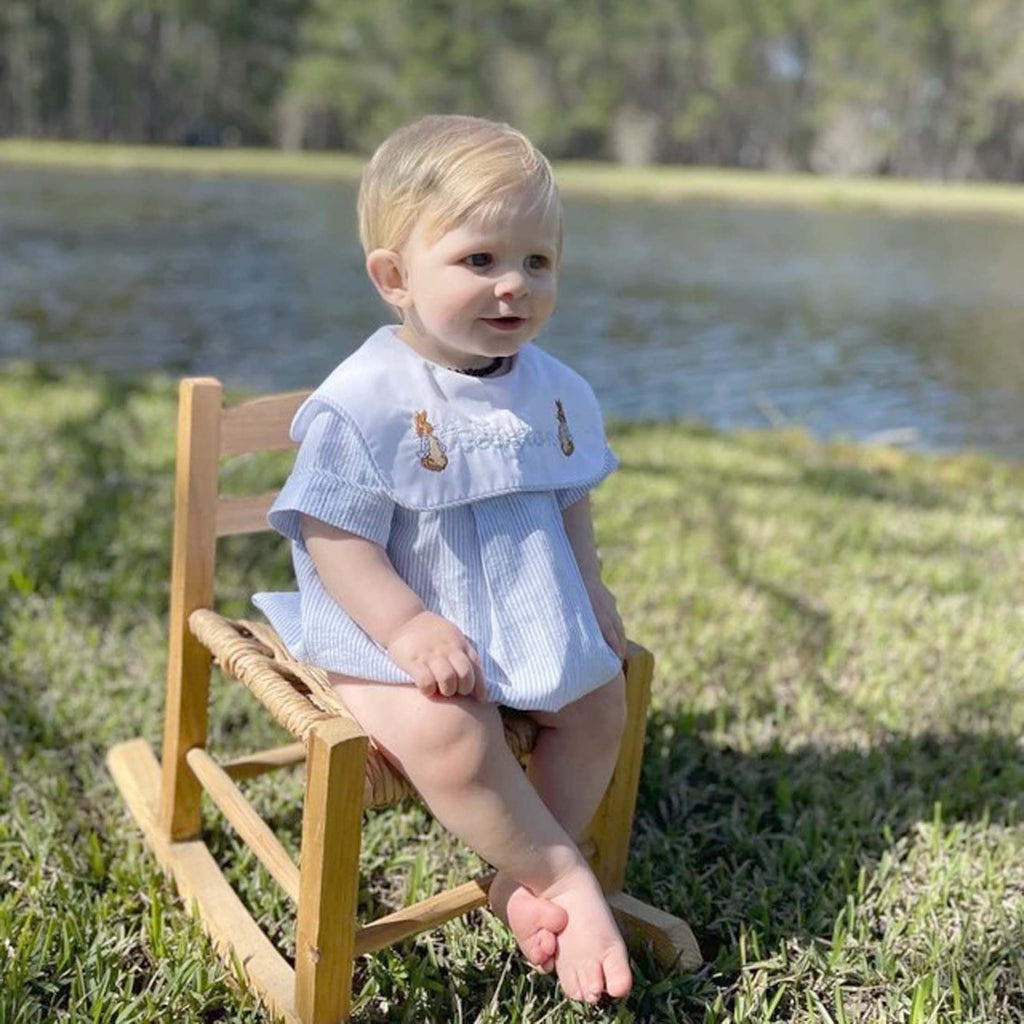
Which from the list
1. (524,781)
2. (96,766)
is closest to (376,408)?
(524,781)

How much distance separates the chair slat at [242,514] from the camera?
2.02 metres

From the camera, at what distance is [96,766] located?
2.32 m

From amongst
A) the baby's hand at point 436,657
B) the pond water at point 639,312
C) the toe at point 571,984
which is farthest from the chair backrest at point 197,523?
the pond water at point 639,312

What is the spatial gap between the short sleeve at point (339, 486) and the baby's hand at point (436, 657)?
15 centimetres

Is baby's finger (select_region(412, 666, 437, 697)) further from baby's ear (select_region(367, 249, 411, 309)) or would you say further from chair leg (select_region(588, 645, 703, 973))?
baby's ear (select_region(367, 249, 411, 309))

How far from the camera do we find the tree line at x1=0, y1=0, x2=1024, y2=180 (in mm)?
44625

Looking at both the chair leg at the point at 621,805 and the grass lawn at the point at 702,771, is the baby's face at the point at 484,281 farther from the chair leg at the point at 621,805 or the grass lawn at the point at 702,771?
the grass lawn at the point at 702,771

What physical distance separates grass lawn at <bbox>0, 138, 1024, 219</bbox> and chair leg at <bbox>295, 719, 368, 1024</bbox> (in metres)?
30.9

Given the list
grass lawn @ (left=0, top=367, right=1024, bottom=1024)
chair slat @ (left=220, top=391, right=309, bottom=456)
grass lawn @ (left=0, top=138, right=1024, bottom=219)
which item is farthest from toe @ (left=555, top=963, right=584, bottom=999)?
grass lawn @ (left=0, top=138, right=1024, bottom=219)

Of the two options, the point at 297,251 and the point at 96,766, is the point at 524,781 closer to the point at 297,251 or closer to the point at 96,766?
the point at 96,766

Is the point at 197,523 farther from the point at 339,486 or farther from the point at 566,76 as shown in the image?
the point at 566,76

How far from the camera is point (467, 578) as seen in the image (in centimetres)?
163

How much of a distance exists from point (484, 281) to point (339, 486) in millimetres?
331

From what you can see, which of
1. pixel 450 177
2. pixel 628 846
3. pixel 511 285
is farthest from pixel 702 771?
pixel 450 177
